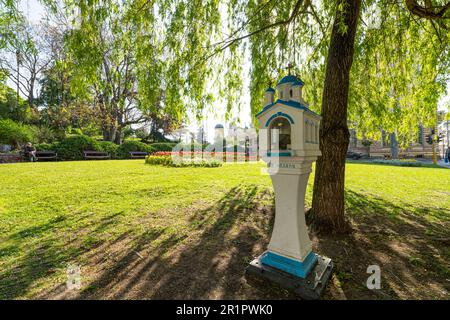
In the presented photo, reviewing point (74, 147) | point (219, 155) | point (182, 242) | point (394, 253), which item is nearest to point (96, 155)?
point (74, 147)

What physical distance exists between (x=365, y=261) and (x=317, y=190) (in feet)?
3.99

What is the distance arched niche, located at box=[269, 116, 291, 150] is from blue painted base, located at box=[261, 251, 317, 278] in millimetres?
1281

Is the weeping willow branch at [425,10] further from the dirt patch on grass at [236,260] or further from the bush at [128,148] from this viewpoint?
the bush at [128,148]

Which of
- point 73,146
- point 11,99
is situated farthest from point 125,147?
point 11,99

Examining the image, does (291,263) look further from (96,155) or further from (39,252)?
(96,155)

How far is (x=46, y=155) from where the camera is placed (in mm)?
16312

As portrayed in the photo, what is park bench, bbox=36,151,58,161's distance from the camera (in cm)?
1591

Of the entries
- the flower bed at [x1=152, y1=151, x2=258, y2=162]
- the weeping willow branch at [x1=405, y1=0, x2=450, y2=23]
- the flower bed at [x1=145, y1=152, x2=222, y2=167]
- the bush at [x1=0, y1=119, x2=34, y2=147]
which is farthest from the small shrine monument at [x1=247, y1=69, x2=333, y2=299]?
the bush at [x1=0, y1=119, x2=34, y2=147]

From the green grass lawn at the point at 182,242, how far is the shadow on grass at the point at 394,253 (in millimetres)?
16

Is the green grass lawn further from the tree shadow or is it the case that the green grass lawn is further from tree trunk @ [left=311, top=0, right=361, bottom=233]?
tree trunk @ [left=311, top=0, right=361, bottom=233]

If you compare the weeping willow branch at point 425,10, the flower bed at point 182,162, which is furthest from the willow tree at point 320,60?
the flower bed at point 182,162

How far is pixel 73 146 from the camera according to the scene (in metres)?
17.3

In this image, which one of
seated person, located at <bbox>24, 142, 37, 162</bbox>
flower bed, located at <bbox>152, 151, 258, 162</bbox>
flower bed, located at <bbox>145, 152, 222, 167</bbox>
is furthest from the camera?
flower bed, located at <bbox>152, 151, 258, 162</bbox>

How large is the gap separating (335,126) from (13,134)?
937 inches
